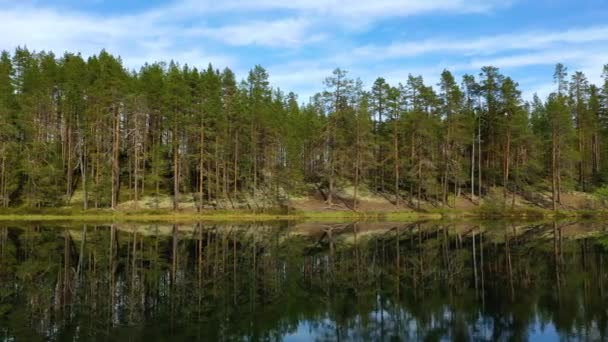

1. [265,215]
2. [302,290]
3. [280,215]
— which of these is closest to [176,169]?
[265,215]

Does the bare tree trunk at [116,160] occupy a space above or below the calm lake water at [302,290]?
above

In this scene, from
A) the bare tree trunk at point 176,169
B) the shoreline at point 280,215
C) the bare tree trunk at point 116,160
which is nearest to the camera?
the shoreline at point 280,215

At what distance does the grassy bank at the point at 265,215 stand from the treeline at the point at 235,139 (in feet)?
8.48

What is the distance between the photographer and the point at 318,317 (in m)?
15.5

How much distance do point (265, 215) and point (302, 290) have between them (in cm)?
4303

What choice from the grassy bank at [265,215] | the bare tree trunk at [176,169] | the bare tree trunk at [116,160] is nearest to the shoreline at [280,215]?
the grassy bank at [265,215]

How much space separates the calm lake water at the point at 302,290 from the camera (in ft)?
45.3

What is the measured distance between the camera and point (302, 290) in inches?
762

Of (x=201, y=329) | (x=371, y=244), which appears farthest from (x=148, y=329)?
(x=371, y=244)

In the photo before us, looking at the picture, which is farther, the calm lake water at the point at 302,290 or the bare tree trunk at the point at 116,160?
the bare tree trunk at the point at 116,160

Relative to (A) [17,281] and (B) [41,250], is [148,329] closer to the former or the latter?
(A) [17,281]

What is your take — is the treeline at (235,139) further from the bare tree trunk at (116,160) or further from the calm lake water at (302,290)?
the calm lake water at (302,290)

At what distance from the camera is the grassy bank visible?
58.3 metres

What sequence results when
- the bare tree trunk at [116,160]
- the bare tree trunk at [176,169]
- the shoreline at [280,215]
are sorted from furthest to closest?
the bare tree trunk at [176,169]
the bare tree trunk at [116,160]
the shoreline at [280,215]
